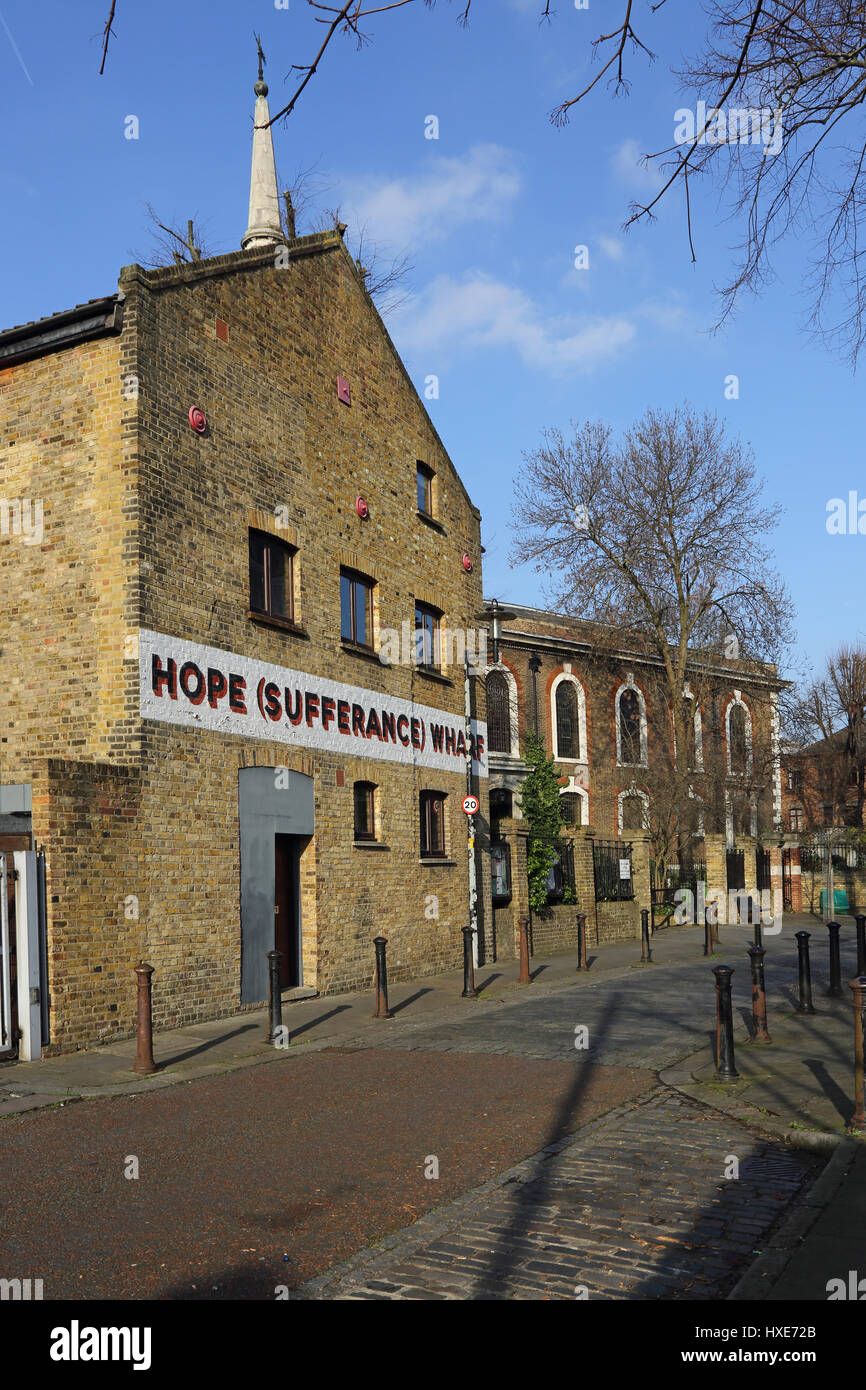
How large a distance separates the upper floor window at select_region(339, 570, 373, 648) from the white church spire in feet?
27.5

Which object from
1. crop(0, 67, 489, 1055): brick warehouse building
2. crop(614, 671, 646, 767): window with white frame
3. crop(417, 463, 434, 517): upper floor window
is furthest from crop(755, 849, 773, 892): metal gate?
crop(0, 67, 489, 1055): brick warehouse building

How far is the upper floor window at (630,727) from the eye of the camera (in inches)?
1553

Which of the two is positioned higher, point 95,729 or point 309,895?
point 95,729

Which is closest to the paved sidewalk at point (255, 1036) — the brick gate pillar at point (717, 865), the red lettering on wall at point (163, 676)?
the red lettering on wall at point (163, 676)

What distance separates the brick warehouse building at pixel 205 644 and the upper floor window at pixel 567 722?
19489 millimetres

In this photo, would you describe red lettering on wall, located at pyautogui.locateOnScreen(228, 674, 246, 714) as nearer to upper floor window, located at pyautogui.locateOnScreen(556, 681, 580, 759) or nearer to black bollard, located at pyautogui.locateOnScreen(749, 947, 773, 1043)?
black bollard, located at pyautogui.locateOnScreen(749, 947, 773, 1043)

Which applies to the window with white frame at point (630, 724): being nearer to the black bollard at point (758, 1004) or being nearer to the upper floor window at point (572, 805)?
the upper floor window at point (572, 805)

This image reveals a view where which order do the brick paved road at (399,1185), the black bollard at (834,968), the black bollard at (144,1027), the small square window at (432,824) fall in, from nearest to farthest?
the brick paved road at (399,1185) → the black bollard at (144,1027) → the black bollard at (834,968) → the small square window at (432,824)

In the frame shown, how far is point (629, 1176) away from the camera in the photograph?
6.57 meters

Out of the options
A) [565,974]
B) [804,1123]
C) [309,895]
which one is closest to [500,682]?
[565,974]

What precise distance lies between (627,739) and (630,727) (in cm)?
80

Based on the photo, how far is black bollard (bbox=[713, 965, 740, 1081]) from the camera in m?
9.16
